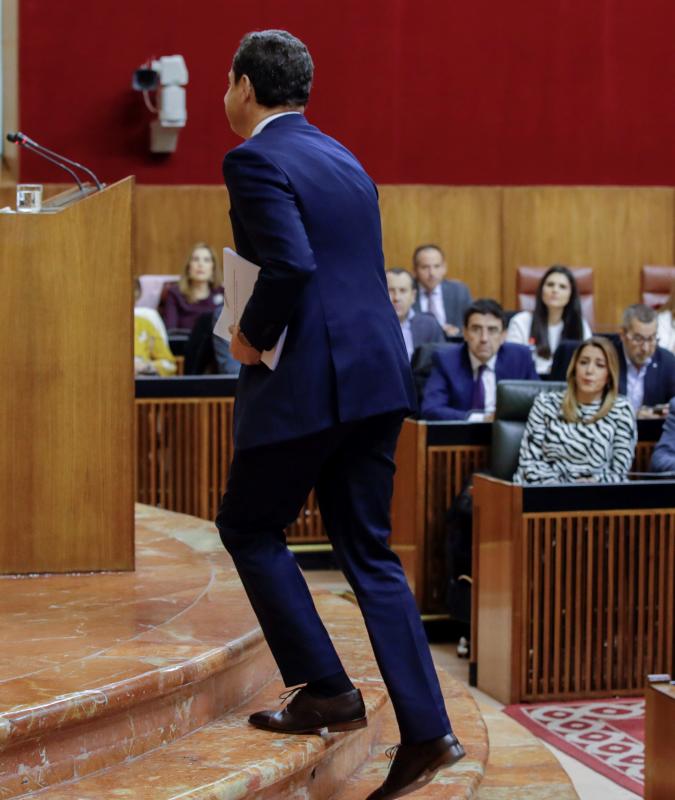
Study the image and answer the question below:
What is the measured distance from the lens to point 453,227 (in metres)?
8.77

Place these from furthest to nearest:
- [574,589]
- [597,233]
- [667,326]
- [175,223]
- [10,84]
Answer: [597,233], [175,223], [10,84], [667,326], [574,589]

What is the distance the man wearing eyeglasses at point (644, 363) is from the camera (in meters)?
5.57

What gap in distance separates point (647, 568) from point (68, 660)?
7.09 ft

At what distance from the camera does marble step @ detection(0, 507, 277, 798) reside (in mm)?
2199

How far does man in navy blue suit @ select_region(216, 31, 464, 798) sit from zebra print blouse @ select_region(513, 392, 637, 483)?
2228mm

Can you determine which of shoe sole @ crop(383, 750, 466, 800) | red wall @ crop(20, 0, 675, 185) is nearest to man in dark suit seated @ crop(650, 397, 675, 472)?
shoe sole @ crop(383, 750, 466, 800)

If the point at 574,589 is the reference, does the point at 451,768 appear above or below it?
below

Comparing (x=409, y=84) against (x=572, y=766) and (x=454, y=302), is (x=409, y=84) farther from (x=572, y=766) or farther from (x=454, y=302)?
(x=572, y=766)

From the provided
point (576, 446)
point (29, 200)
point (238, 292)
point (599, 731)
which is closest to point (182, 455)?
point (576, 446)

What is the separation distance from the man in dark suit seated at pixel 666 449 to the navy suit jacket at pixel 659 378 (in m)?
0.95

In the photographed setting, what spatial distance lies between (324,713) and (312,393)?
54 cm

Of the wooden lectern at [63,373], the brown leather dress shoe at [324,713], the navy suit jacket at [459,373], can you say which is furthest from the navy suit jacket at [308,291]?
the navy suit jacket at [459,373]

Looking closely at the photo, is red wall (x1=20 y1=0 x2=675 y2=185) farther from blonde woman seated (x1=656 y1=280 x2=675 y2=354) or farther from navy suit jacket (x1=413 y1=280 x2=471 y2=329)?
blonde woman seated (x1=656 y1=280 x2=675 y2=354)

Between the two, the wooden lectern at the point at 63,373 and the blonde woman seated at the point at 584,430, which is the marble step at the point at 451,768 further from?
the blonde woman seated at the point at 584,430
